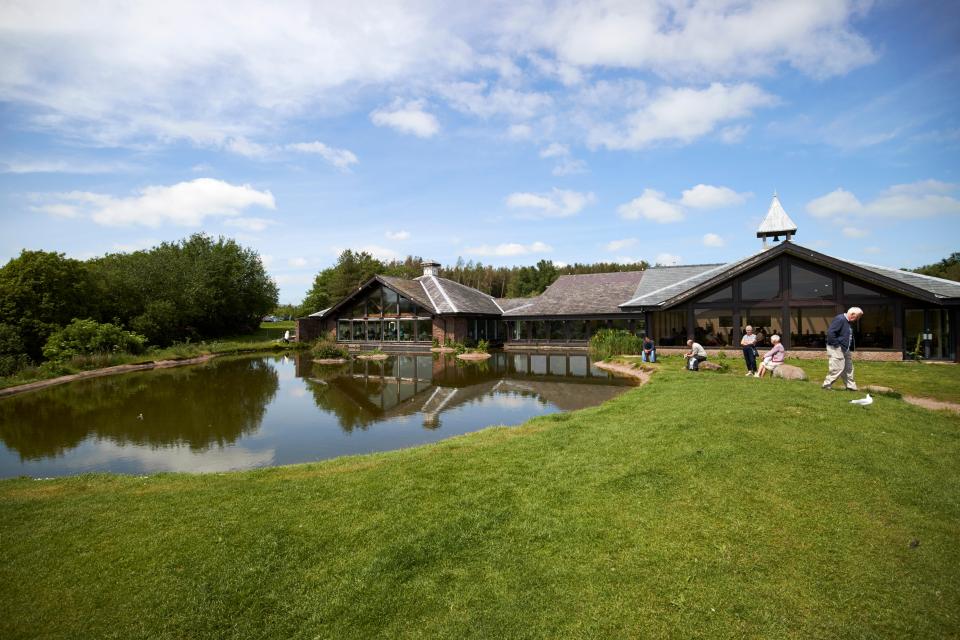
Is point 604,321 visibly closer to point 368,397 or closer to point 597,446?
point 368,397

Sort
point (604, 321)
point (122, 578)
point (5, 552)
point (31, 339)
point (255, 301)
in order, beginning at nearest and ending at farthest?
point (122, 578)
point (5, 552)
point (31, 339)
point (604, 321)
point (255, 301)

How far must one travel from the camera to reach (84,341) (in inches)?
915

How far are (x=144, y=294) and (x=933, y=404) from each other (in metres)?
41.9

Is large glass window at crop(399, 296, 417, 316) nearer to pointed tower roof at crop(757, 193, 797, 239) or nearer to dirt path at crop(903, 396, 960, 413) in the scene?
pointed tower roof at crop(757, 193, 797, 239)

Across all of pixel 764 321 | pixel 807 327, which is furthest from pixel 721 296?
pixel 807 327

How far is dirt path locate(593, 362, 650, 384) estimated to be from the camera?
1649 centimetres

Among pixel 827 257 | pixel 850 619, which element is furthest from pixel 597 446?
pixel 827 257

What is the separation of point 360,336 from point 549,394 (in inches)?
903

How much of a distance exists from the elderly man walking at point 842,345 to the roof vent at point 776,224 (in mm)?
13248

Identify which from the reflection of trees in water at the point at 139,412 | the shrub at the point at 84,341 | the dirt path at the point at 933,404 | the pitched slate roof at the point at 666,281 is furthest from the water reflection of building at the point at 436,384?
the shrub at the point at 84,341

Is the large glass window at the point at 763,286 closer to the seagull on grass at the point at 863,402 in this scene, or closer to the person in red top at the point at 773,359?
the person in red top at the point at 773,359

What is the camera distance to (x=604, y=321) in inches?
1178

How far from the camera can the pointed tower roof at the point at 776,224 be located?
2112 centimetres

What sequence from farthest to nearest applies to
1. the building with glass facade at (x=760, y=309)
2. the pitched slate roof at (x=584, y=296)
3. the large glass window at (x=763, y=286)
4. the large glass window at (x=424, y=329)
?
the large glass window at (x=424, y=329) < the pitched slate roof at (x=584, y=296) < the large glass window at (x=763, y=286) < the building with glass facade at (x=760, y=309)
